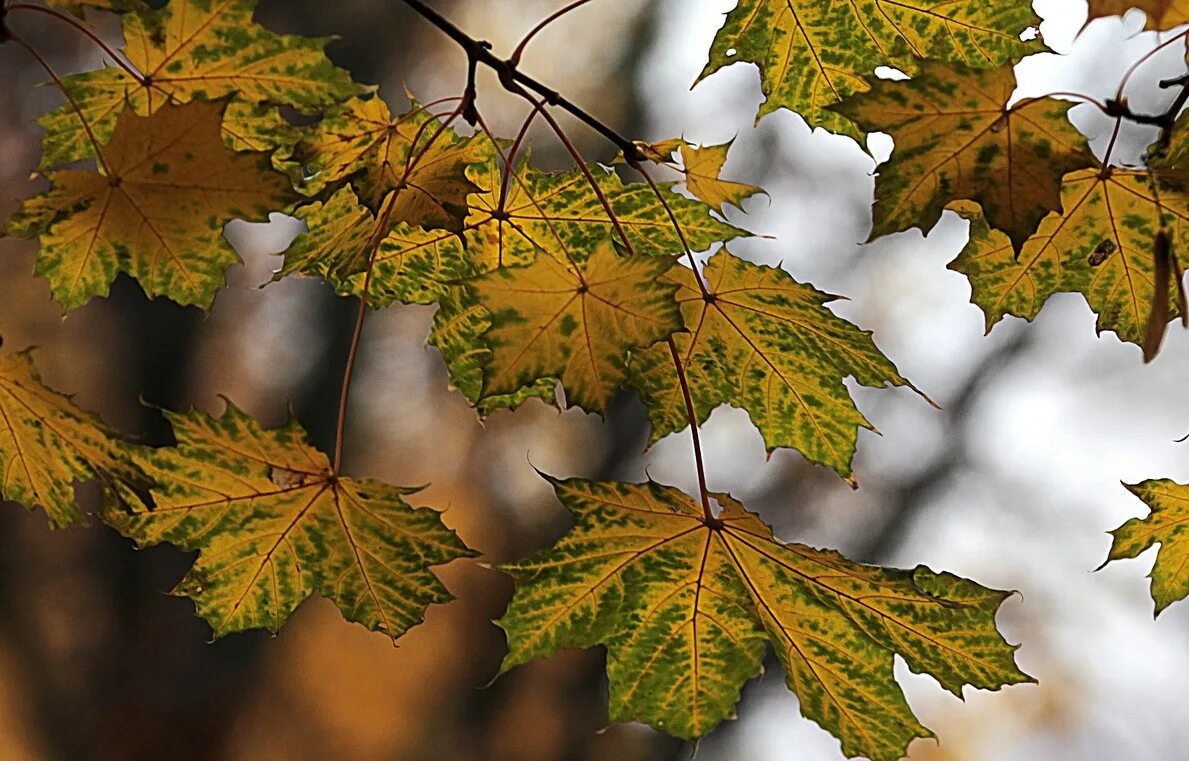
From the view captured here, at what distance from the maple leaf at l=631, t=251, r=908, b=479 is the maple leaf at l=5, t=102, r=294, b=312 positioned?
0.24m

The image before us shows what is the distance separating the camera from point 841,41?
0.60 metres

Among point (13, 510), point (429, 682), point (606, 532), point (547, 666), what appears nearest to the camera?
point (606, 532)

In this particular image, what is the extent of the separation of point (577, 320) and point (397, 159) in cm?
19

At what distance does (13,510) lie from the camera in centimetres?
248

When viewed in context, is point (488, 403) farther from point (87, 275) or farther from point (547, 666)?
point (547, 666)

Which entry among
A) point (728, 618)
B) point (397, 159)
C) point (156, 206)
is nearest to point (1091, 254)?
point (728, 618)

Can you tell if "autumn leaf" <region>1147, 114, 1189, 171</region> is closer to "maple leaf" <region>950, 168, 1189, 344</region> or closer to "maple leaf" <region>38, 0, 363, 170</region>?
"maple leaf" <region>950, 168, 1189, 344</region>

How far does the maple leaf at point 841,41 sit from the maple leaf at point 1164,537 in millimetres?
290

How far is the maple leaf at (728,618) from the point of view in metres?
0.54

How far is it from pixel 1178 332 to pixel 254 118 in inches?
114

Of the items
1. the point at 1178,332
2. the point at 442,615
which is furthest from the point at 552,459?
the point at 1178,332

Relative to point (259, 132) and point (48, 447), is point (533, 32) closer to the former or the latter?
point (259, 132)

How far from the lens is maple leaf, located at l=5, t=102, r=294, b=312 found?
471 mm

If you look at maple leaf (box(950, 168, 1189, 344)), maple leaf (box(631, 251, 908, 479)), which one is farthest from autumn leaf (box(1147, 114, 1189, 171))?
maple leaf (box(631, 251, 908, 479))
